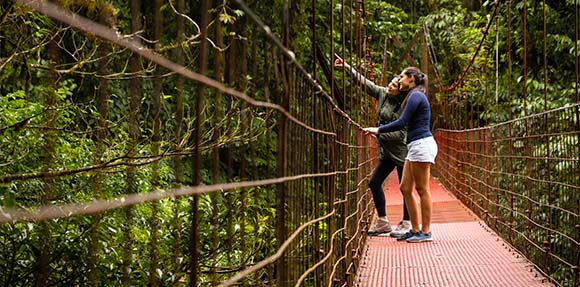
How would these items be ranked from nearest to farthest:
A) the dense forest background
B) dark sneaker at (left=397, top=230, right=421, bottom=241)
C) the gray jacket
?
the dense forest background < dark sneaker at (left=397, top=230, right=421, bottom=241) < the gray jacket

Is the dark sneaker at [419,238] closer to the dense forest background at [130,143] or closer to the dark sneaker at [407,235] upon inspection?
the dark sneaker at [407,235]

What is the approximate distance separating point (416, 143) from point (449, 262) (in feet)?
2.32

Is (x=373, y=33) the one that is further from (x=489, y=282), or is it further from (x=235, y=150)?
(x=235, y=150)

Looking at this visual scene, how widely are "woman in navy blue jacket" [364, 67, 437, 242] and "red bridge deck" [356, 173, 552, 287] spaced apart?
0.17m

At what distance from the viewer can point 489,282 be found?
309 centimetres

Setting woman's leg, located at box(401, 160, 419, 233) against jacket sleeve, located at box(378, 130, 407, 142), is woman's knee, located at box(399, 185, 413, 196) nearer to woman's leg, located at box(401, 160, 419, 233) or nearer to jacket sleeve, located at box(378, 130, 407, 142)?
woman's leg, located at box(401, 160, 419, 233)

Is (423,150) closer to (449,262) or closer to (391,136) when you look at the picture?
(391,136)

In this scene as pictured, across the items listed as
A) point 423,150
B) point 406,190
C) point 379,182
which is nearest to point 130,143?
point 423,150

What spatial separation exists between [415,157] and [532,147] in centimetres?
65

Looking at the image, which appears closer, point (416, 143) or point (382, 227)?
point (416, 143)

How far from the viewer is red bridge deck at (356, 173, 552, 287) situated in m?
3.14

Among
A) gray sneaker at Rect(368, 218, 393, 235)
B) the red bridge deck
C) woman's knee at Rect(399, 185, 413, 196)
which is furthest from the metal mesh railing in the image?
gray sneaker at Rect(368, 218, 393, 235)

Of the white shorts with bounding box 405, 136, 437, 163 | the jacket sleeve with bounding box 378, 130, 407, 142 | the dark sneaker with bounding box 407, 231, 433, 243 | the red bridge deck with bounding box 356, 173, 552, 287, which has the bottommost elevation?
the red bridge deck with bounding box 356, 173, 552, 287

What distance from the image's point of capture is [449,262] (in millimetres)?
3625
